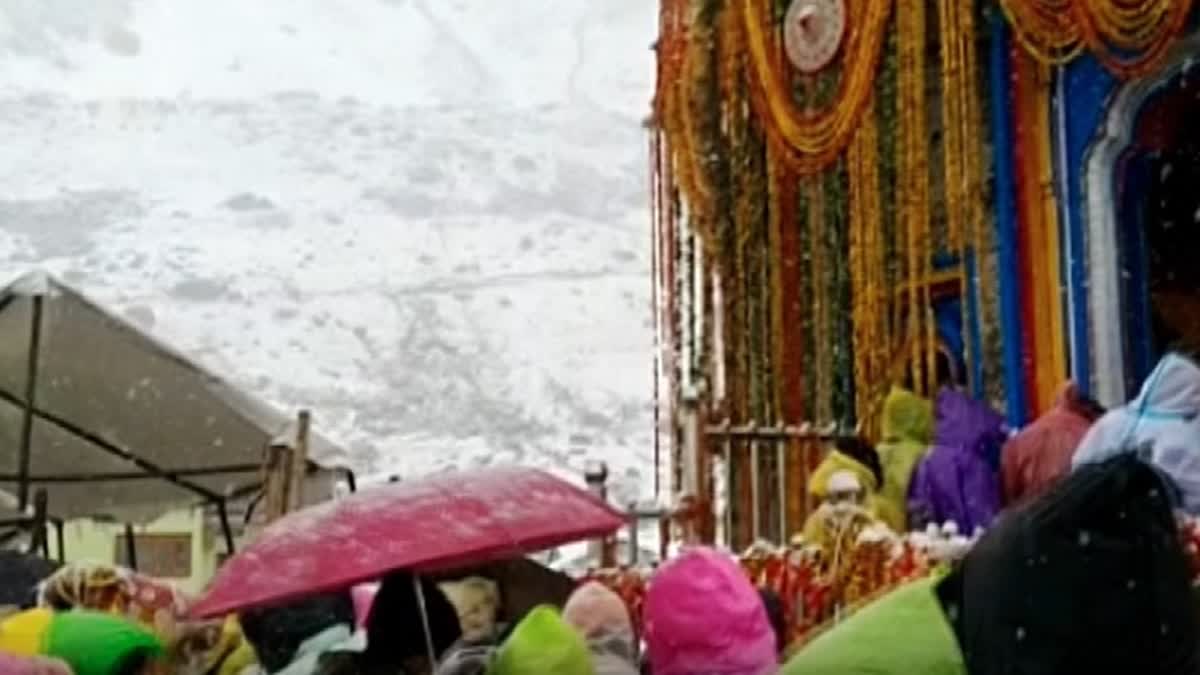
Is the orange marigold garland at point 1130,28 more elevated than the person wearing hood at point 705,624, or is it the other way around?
the orange marigold garland at point 1130,28

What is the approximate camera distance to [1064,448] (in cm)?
818

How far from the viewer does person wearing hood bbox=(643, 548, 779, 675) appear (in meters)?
4.31

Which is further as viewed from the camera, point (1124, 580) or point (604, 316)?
point (604, 316)

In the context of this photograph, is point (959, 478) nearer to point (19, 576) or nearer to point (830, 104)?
point (830, 104)

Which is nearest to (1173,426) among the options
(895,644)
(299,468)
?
(895,644)

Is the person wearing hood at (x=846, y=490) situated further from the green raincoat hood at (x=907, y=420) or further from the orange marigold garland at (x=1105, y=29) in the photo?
the orange marigold garland at (x=1105, y=29)

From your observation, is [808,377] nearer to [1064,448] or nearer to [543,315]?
[1064,448]

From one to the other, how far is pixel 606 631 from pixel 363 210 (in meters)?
53.4

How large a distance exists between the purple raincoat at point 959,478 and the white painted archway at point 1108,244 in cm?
127

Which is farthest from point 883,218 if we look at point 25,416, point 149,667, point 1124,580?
point 1124,580

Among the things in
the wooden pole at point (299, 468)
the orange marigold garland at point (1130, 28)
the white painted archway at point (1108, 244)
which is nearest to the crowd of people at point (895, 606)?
the white painted archway at point (1108, 244)

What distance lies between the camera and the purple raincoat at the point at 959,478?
29.1 ft

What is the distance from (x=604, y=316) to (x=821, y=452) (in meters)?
37.2

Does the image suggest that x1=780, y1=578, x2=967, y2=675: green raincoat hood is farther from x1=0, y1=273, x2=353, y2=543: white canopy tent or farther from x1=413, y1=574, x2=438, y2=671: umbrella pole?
x1=0, y1=273, x2=353, y2=543: white canopy tent
